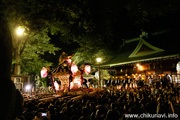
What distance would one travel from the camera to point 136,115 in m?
4.56

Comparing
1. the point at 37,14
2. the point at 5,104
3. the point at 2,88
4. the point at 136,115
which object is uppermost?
the point at 37,14

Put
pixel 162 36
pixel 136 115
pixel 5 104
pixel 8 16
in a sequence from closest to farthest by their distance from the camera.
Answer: pixel 5 104, pixel 136 115, pixel 8 16, pixel 162 36

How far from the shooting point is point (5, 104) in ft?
3.15

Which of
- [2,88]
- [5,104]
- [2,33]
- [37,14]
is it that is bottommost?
[5,104]

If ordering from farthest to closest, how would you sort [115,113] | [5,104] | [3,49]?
[115,113]
[3,49]
[5,104]

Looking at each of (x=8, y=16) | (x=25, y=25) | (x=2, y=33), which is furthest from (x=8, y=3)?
(x=2, y=33)

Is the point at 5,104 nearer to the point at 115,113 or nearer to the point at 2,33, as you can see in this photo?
the point at 2,33

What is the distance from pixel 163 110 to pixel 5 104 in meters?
5.31

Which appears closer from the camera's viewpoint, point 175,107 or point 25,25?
point 175,107

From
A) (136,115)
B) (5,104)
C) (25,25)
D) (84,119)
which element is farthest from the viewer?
(25,25)

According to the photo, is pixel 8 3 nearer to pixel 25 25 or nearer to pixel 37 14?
pixel 25 25

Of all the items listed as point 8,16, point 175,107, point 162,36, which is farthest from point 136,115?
point 162,36

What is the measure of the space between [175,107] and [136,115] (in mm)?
1737

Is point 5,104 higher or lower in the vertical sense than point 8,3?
lower
